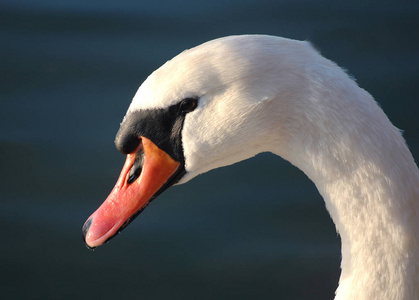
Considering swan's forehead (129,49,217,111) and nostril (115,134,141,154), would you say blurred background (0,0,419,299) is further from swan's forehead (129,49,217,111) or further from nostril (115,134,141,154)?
swan's forehead (129,49,217,111)

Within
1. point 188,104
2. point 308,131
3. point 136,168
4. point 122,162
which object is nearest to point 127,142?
point 136,168

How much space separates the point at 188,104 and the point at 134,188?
506 mm

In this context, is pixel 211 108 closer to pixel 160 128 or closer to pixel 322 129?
pixel 160 128

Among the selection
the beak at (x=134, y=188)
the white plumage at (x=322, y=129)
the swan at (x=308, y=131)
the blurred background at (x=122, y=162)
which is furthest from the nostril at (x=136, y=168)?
the blurred background at (x=122, y=162)

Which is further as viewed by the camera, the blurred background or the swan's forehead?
the blurred background

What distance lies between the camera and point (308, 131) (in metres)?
2.20

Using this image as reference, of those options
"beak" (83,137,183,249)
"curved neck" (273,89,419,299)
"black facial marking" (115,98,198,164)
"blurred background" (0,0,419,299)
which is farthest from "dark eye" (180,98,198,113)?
"blurred background" (0,0,419,299)

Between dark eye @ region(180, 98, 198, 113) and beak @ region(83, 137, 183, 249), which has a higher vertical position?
Result: dark eye @ region(180, 98, 198, 113)

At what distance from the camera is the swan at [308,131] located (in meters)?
2.13

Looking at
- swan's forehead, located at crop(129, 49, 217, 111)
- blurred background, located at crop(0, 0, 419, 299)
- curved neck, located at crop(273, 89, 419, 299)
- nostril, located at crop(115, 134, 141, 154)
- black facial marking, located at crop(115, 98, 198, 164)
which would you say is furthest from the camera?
blurred background, located at crop(0, 0, 419, 299)

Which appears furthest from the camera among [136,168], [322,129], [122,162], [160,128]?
[122,162]

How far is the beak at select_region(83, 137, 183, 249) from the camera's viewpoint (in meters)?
2.55

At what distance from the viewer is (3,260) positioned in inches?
155

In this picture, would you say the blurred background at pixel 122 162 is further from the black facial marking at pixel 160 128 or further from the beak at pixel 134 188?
the black facial marking at pixel 160 128
